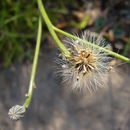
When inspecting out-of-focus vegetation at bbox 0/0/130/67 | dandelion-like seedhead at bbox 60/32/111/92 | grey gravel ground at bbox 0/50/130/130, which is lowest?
grey gravel ground at bbox 0/50/130/130

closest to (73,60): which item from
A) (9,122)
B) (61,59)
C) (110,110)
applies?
(61,59)

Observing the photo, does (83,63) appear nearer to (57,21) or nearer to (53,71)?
(53,71)

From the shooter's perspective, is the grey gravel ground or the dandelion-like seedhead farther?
the grey gravel ground

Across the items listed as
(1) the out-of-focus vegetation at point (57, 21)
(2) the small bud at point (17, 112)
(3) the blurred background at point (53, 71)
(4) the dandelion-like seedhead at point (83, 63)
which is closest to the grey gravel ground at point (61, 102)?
(3) the blurred background at point (53, 71)

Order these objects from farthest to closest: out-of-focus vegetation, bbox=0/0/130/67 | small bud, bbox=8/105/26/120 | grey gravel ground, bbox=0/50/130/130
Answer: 1. out-of-focus vegetation, bbox=0/0/130/67
2. grey gravel ground, bbox=0/50/130/130
3. small bud, bbox=8/105/26/120

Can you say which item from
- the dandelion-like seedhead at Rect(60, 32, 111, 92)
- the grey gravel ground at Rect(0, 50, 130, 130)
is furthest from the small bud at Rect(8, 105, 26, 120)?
the grey gravel ground at Rect(0, 50, 130, 130)

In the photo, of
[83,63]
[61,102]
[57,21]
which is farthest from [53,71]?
[83,63]

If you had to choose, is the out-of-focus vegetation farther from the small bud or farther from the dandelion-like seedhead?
the small bud
